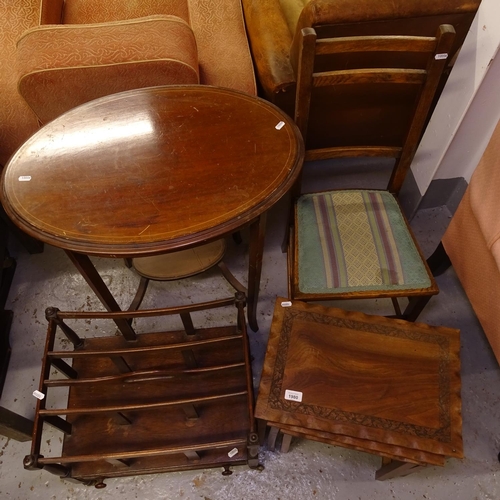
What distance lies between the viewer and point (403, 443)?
0.95 metres

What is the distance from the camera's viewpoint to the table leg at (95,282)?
43.0 inches

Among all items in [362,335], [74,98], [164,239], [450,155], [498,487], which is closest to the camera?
[164,239]

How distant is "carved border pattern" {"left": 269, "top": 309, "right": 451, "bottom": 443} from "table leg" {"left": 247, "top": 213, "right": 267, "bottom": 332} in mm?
197

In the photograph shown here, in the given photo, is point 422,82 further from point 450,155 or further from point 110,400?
point 110,400

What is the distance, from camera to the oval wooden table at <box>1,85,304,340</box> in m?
0.96

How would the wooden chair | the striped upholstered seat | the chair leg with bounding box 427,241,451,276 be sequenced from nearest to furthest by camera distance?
the wooden chair
the striped upholstered seat
the chair leg with bounding box 427,241,451,276

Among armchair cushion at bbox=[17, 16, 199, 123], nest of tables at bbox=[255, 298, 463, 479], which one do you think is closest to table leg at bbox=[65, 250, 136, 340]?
nest of tables at bbox=[255, 298, 463, 479]

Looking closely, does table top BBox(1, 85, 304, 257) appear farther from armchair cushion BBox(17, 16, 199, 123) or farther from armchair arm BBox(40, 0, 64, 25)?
armchair arm BBox(40, 0, 64, 25)

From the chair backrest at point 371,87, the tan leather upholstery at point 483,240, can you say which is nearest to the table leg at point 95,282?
the chair backrest at point 371,87

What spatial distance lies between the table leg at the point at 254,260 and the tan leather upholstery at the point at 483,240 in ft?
2.19

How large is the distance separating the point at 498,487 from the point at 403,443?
0.60 meters

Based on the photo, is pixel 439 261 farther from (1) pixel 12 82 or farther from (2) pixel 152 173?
(1) pixel 12 82

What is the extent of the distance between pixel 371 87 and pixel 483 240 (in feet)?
2.04

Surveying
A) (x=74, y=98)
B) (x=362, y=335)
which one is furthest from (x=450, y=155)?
(x=74, y=98)
